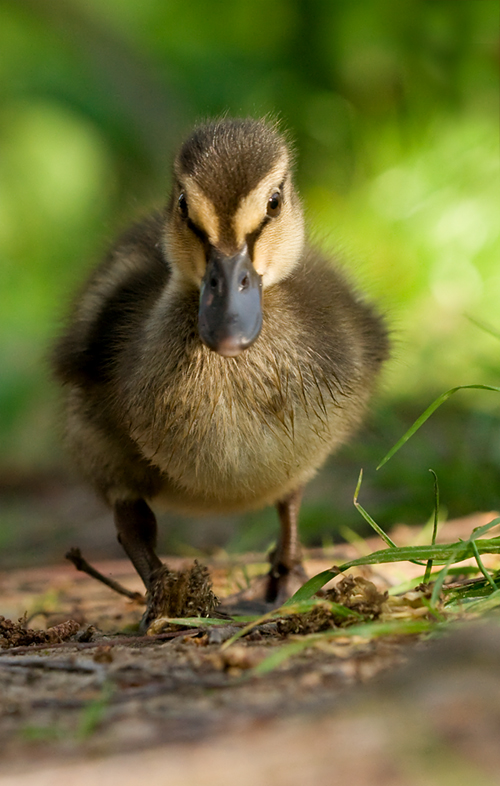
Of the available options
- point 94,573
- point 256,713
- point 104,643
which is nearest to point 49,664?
point 104,643

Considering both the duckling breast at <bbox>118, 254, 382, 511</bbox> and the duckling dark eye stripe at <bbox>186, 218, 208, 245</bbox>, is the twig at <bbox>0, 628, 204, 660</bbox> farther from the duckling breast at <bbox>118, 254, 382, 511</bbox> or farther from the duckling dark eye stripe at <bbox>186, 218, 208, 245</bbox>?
the duckling dark eye stripe at <bbox>186, 218, 208, 245</bbox>

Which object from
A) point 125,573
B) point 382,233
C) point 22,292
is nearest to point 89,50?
point 22,292

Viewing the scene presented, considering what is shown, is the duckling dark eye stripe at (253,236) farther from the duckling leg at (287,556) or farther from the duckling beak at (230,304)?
the duckling leg at (287,556)

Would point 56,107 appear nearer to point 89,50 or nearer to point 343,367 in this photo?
point 89,50

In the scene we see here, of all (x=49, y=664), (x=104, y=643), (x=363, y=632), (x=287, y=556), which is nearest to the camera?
(x=363, y=632)

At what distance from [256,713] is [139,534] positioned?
5.03 ft

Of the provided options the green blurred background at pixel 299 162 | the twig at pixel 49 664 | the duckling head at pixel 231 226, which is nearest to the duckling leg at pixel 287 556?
the green blurred background at pixel 299 162

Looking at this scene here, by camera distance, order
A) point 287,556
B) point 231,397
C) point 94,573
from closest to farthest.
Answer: point 231,397
point 94,573
point 287,556

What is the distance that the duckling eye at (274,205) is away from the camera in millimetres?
2329

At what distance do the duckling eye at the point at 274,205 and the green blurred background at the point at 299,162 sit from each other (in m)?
1.58

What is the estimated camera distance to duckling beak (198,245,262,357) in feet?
6.76

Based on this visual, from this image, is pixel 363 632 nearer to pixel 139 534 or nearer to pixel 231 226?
pixel 231 226

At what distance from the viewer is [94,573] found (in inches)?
110

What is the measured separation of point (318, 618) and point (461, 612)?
29cm
